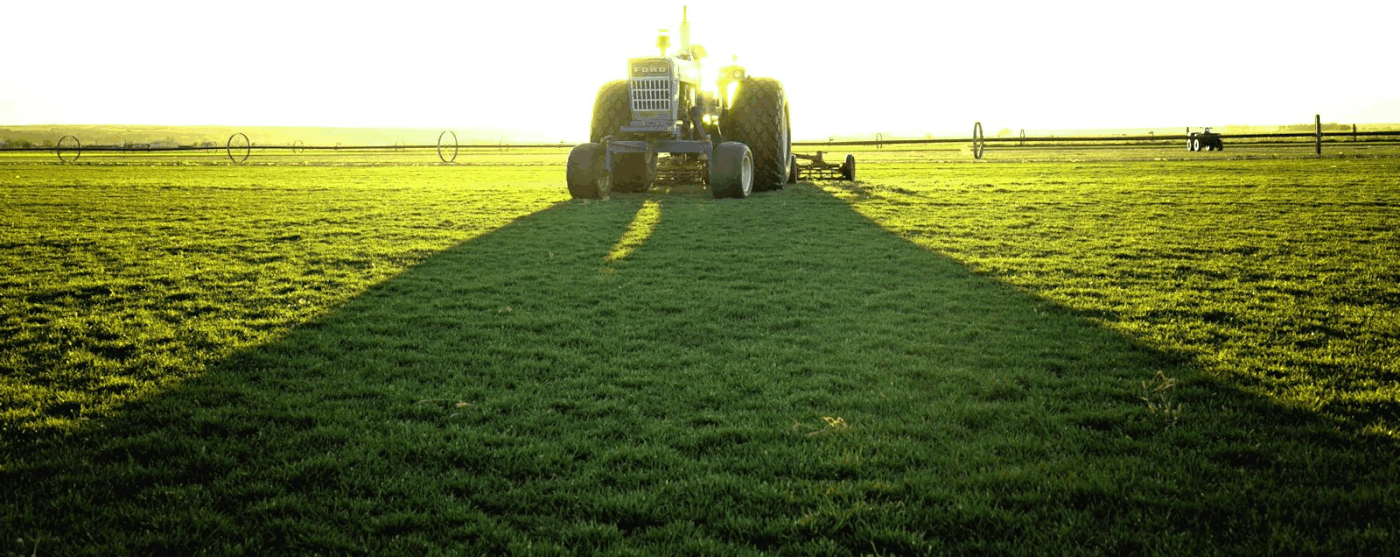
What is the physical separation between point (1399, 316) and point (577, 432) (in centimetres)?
735

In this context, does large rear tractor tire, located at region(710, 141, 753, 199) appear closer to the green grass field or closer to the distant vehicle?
the green grass field

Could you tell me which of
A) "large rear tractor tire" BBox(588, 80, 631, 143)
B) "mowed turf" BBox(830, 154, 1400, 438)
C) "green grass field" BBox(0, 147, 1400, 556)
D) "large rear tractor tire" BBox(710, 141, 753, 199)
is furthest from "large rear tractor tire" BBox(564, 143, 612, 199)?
"green grass field" BBox(0, 147, 1400, 556)

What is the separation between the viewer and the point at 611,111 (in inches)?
724

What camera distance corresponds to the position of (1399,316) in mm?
6996

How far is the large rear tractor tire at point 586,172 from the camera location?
17.7 metres

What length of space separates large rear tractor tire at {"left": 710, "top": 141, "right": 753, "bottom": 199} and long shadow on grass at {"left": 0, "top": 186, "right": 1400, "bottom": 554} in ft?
32.6

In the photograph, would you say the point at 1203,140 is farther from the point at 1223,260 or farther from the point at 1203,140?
the point at 1223,260

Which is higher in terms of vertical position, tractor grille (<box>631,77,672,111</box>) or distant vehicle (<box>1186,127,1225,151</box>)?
distant vehicle (<box>1186,127,1225,151</box>)

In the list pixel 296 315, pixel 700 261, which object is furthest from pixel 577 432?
pixel 700 261

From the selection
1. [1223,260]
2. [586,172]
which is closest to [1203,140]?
[586,172]

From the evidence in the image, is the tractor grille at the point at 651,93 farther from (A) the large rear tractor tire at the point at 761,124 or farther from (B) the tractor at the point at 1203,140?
(B) the tractor at the point at 1203,140

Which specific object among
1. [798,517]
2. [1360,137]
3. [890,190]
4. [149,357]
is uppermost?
[1360,137]

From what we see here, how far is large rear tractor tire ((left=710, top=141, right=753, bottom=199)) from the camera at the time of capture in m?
17.0

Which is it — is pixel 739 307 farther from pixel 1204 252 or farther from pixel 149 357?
pixel 1204 252
